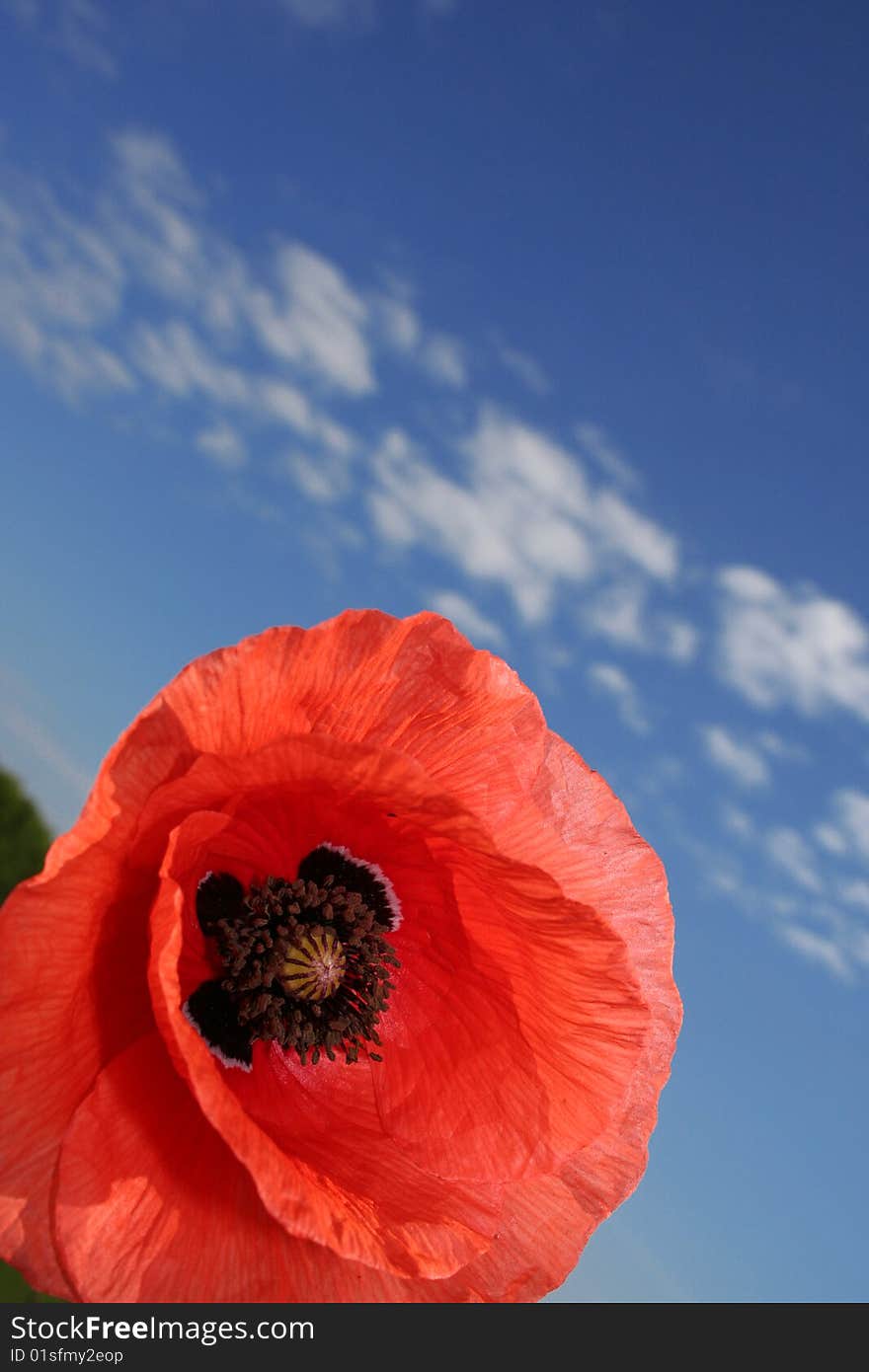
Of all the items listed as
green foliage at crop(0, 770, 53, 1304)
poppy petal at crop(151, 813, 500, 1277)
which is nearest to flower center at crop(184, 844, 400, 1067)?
poppy petal at crop(151, 813, 500, 1277)

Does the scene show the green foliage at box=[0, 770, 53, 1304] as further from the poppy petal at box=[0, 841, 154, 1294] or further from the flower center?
the poppy petal at box=[0, 841, 154, 1294]

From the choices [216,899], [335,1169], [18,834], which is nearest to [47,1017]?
[216,899]

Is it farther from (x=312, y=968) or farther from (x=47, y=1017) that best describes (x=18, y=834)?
(x=47, y=1017)

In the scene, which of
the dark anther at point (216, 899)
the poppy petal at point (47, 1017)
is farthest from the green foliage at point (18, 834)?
the poppy petal at point (47, 1017)

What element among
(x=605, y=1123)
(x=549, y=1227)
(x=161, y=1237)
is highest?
(x=605, y=1123)
